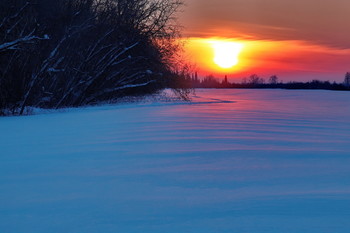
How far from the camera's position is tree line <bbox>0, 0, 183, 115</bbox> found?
37.7 ft

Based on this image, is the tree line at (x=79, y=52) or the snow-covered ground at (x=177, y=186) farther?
the tree line at (x=79, y=52)

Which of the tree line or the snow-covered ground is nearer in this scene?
→ the snow-covered ground

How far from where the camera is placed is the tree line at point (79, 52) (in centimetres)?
1149

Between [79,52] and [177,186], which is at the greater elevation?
[79,52]

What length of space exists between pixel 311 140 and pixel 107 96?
14.0 m

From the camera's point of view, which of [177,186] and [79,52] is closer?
[177,186]

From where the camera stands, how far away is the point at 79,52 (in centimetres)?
1496

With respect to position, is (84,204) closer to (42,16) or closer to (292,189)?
(292,189)

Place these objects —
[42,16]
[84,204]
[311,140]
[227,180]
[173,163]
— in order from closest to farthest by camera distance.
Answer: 1. [84,204]
2. [227,180]
3. [173,163]
4. [311,140]
5. [42,16]

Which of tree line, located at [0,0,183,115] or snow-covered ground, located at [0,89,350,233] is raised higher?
tree line, located at [0,0,183,115]

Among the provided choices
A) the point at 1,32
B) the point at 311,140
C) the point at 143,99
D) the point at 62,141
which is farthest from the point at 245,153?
the point at 143,99

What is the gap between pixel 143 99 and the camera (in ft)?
66.3

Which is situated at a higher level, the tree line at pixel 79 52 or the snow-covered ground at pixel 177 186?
the tree line at pixel 79 52

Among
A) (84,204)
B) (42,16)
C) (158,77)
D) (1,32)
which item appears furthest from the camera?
(158,77)
